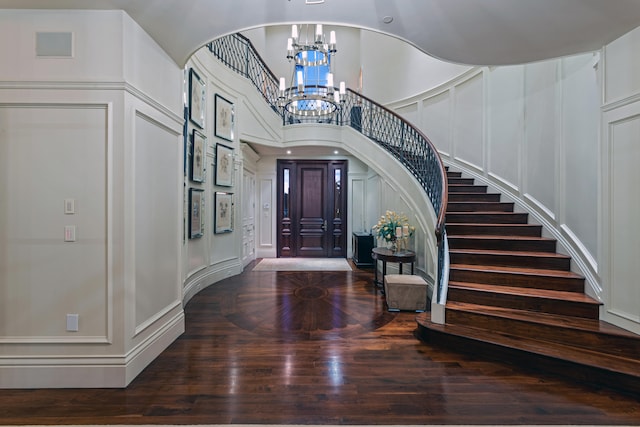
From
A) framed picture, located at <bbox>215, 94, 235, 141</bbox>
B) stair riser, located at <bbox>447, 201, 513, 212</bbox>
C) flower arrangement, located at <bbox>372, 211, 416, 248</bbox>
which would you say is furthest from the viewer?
framed picture, located at <bbox>215, 94, 235, 141</bbox>

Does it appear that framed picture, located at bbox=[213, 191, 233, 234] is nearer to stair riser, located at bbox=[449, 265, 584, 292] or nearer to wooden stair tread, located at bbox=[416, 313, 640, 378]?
wooden stair tread, located at bbox=[416, 313, 640, 378]

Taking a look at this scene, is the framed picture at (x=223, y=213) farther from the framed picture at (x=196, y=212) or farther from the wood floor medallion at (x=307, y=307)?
the wood floor medallion at (x=307, y=307)

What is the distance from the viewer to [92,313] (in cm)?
222

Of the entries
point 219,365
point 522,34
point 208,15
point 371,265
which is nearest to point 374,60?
point 371,265

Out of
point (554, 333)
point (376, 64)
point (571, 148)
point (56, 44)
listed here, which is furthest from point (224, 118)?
point (554, 333)

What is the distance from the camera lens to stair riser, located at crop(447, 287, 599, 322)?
2748 mm

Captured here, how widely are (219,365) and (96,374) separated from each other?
2.86 feet

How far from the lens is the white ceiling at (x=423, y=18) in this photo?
2.15 m

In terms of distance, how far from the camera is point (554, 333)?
8.48 ft

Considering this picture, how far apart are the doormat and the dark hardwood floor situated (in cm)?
303

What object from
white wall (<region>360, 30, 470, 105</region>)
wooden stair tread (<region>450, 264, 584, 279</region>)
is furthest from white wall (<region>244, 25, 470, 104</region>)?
wooden stair tread (<region>450, 264, 584, 279</region>)

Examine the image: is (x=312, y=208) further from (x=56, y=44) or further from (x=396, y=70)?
(x=56, y=44)

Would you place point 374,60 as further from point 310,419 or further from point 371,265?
point 310,419

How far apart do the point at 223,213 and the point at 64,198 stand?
9.83 feet
